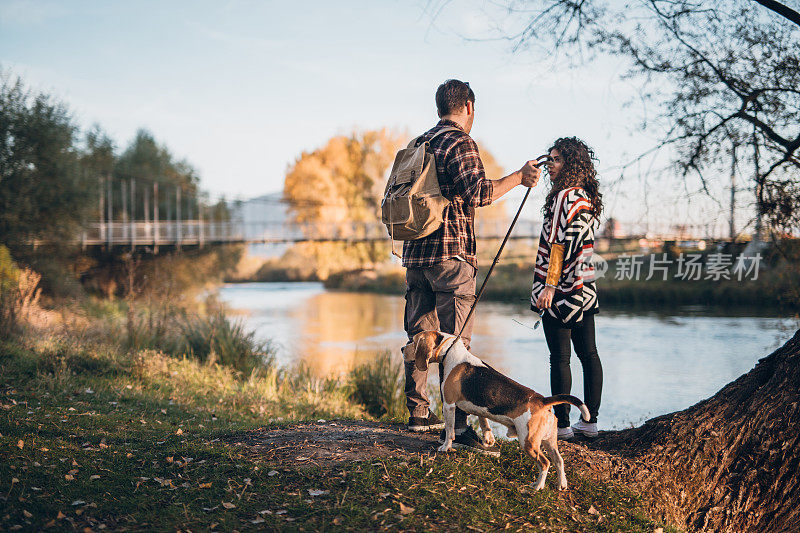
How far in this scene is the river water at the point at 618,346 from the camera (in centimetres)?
1058

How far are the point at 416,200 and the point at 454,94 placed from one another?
623 millimetres

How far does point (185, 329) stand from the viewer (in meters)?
9.31

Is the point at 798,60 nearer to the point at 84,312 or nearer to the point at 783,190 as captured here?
the point at 783,190

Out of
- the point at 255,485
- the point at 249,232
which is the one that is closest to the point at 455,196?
the point at 255,485

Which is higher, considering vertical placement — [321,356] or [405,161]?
[405,161]

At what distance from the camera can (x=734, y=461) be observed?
3.57m

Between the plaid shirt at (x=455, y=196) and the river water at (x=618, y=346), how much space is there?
4.75m

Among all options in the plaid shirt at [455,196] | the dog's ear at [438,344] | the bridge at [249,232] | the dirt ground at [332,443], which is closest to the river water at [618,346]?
the dirt ground at [332,443]

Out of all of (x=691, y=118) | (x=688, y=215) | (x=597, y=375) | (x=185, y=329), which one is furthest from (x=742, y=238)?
(x=185, y=329)

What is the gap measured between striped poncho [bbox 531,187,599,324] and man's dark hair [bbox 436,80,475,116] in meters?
0.73

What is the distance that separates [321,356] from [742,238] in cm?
989

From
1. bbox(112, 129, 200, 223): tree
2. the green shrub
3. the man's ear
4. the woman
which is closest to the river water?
the green shrub

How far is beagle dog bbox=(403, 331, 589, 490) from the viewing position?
290 cm

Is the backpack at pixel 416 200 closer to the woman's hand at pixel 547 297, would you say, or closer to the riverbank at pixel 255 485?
the woman's hand at pixel 547 297
